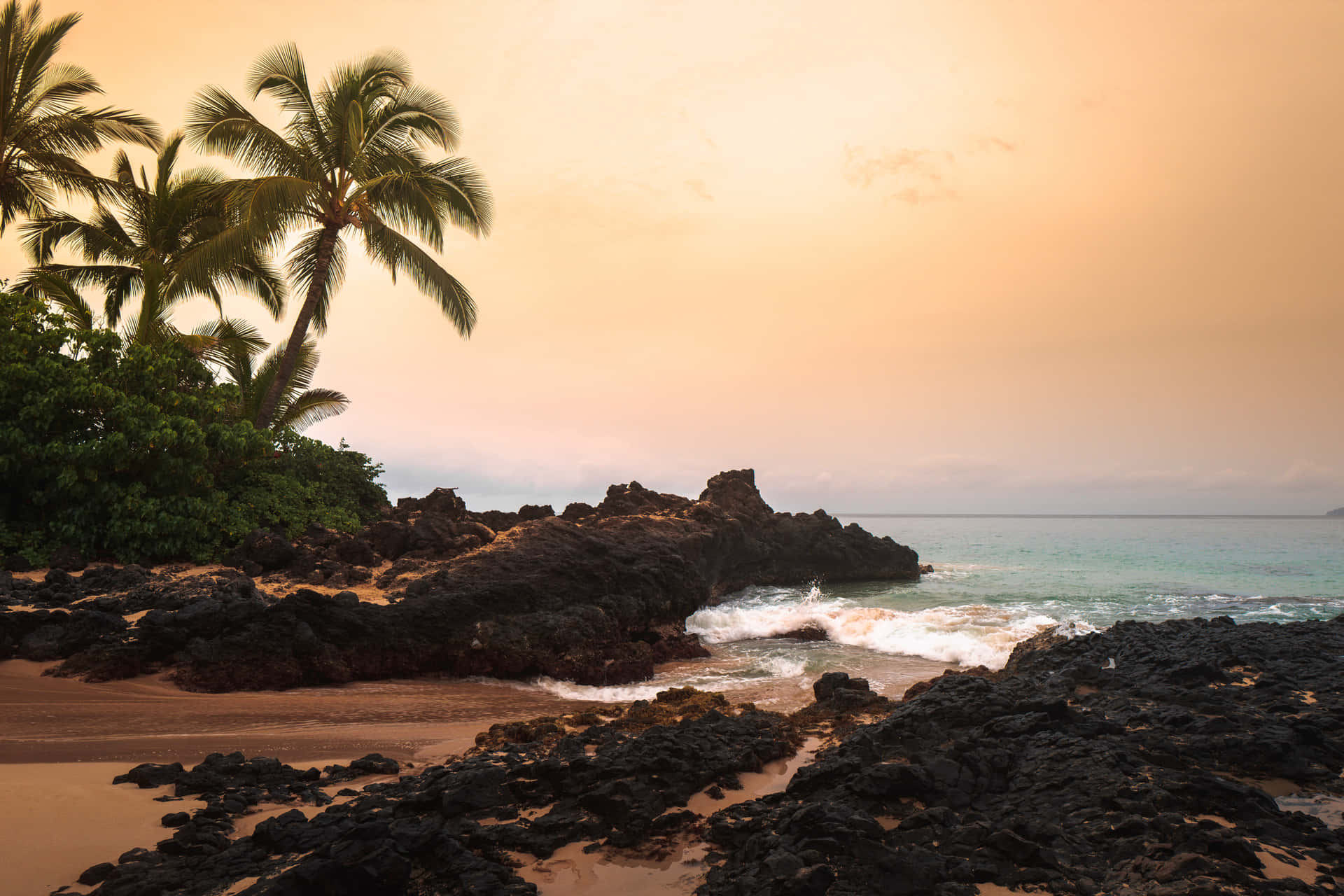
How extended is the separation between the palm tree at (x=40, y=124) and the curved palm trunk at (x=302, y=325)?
740 centimetres

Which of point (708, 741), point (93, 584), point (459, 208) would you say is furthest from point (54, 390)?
point (708, 741)

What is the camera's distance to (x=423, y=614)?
32.0ft

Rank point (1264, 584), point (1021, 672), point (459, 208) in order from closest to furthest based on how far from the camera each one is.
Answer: point (1021, 672) < point (459, 208) < point (1264, 584)

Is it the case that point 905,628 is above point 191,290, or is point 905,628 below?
below

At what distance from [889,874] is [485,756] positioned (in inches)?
134

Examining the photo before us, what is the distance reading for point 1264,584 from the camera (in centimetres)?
2644

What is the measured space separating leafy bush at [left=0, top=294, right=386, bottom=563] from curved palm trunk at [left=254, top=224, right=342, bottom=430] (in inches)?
105

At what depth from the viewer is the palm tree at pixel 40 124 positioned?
1598cm

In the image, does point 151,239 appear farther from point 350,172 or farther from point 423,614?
point 423,614

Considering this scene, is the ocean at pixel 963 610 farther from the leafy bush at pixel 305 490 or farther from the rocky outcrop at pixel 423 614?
the leafy bush at pixel 305 490

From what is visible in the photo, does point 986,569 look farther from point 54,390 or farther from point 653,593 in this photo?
point 54,390

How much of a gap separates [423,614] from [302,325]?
33.2 feet

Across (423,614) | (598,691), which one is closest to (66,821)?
(423,614)

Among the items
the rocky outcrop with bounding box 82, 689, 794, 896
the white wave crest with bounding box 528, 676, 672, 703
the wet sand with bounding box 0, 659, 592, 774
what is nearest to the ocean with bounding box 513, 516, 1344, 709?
the white wave crest with bounding box 528, 676, 672, 703
